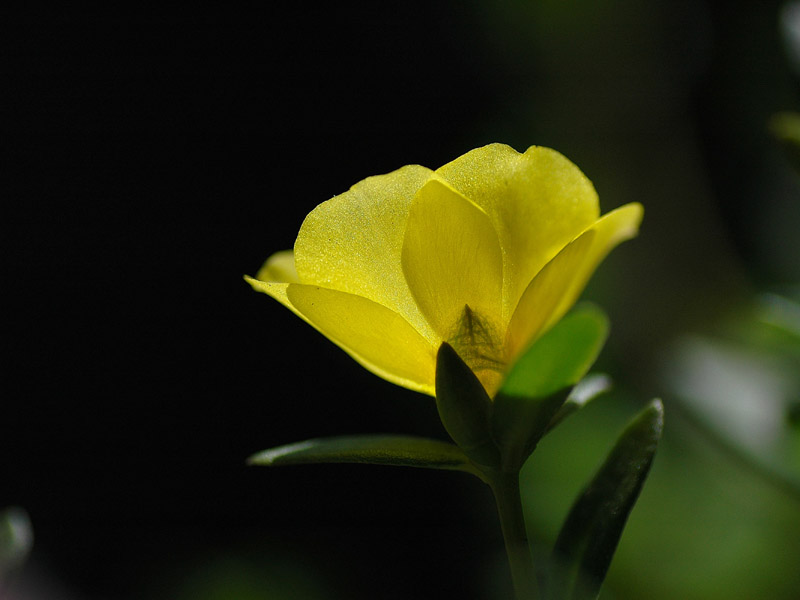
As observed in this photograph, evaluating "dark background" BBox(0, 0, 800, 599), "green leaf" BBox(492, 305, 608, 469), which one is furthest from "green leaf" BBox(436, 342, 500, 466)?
"dark background" BBox(0, 0, 800, 599)

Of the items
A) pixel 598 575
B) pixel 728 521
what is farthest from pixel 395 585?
pixel 598 575

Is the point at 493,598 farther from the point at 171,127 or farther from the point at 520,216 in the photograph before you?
the point at 171,127

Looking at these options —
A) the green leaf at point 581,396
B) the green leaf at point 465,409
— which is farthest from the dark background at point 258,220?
the green leaf at point 465,409

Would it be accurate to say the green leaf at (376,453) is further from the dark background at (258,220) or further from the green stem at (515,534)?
the dark background at (258,220)

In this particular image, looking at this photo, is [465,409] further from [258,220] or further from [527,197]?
[258,220]

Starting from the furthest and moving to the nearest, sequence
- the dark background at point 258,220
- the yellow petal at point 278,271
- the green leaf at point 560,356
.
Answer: the dark background at point 258,220 < the yellow petal at point 278,271 < the green leaf at point 560,356

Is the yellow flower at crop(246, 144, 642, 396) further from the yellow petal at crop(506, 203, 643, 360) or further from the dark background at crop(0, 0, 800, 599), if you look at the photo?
the dark background at crop(0, 0, 800, 599)

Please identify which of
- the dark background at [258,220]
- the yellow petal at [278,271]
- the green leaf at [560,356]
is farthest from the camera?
the dark background at [258,220]

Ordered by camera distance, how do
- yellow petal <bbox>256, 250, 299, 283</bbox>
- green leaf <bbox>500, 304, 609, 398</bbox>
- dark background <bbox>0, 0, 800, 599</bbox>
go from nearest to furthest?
green leaf <bbox>500, 304, 609, 398</bbox> → yellow petal <bbox>256, 250, 299, 283</bbox> → dark background <bbox>0, 0, 800, 599</bbox>
